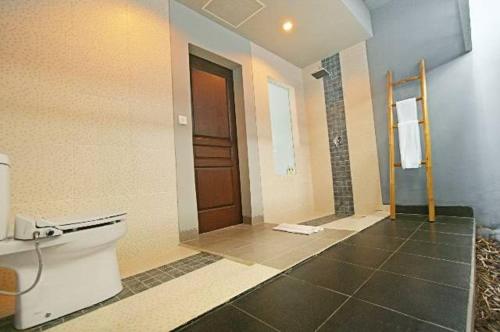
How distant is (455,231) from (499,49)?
5.61 ft

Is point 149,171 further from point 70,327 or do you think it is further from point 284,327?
point 284,327

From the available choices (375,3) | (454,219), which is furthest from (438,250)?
(375,3)

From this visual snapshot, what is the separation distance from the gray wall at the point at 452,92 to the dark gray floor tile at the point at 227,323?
2462 mm

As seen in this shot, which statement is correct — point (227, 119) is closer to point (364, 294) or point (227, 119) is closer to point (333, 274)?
point (333, 274)

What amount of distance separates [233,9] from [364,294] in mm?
2585

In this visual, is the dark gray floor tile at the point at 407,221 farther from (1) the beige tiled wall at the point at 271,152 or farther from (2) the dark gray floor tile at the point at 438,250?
(1) the beige tiled wall at the point at 271,152

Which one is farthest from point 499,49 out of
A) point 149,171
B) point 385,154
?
point 149,171

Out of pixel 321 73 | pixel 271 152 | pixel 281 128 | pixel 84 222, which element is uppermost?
pixel 321 73

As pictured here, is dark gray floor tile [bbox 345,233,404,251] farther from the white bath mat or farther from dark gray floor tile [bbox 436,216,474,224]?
dark gray floor tile [bbox 436,216,474,224]

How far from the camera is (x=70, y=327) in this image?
84 centimetres

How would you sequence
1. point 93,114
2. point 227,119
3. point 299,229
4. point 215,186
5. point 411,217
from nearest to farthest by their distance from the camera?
point 93,114 < point 299,229 < point 411,217 < point 215,186 < point 227,119

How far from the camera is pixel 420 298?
860 millimetres

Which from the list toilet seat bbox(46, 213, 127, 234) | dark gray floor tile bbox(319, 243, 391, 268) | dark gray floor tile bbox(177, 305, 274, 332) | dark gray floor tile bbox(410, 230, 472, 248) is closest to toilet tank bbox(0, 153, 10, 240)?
toilet seat bbox(46, 213, 127, 234)

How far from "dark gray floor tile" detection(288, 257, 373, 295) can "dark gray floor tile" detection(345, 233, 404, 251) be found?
1.33ft
